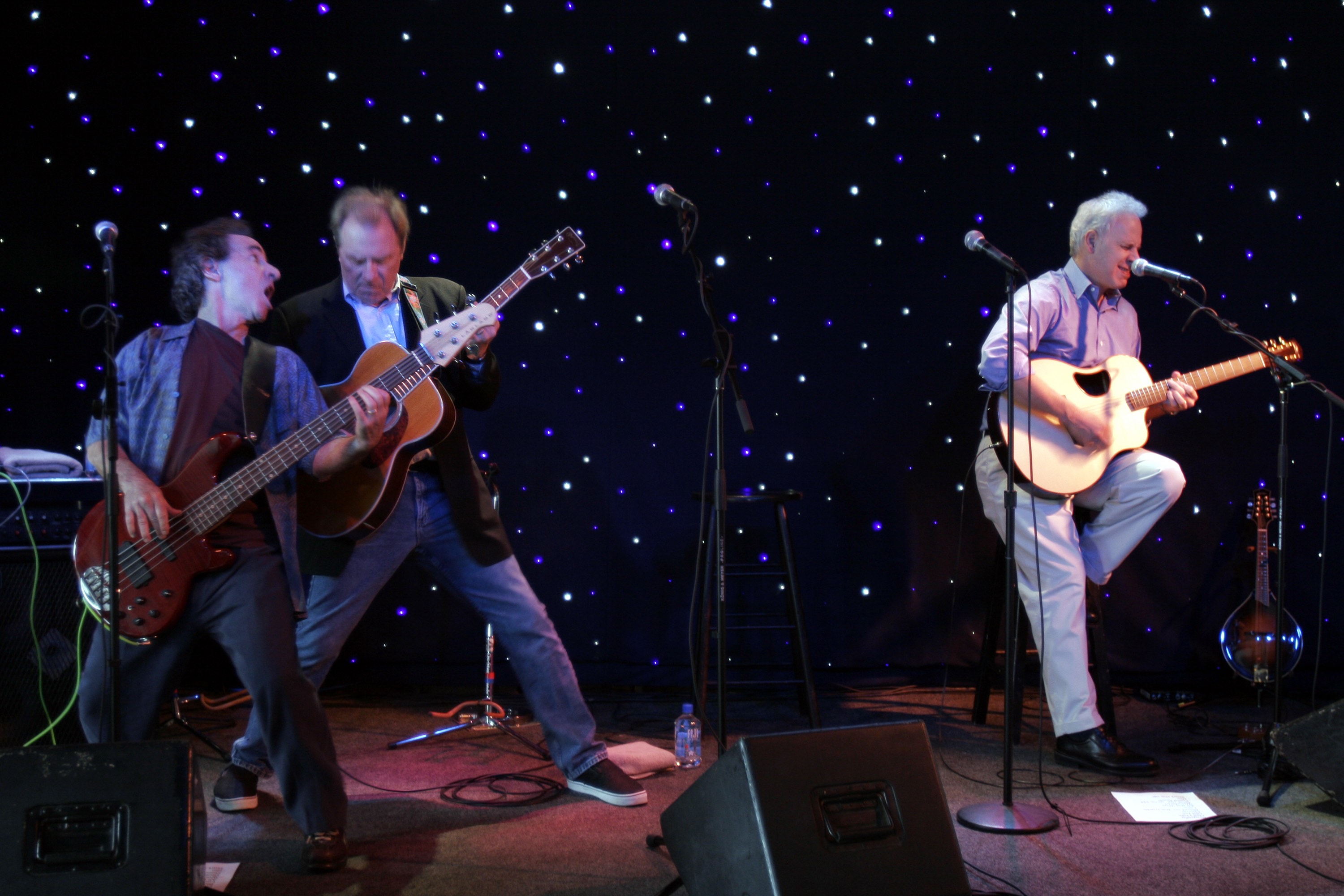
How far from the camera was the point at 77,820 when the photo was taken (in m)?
1.81

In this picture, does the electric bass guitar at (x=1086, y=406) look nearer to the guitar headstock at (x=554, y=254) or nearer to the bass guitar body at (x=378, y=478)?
the guitar headstock at (x=554, y=254)

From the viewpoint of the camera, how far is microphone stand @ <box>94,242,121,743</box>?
214cm

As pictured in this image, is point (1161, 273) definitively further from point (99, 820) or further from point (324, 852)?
point (99, 820)

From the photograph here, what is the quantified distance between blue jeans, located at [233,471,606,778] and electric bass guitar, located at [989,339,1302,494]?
69.4 inches

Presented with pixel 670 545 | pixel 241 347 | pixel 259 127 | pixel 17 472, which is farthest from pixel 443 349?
pixel 259 127

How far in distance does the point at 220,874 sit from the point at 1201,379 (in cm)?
360

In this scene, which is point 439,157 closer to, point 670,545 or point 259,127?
point 259,127

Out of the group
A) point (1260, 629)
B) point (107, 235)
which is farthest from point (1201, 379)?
point (107, 235)

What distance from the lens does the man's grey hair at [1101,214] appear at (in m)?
3.75

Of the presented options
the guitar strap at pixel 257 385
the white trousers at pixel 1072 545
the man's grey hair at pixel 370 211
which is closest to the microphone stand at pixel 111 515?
the guitar strap at pixel 257 385

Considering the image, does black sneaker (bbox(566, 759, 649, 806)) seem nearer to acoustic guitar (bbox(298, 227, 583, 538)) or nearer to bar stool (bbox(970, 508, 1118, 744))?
acoustic guitar (bbox(298, 227, 583, 538))

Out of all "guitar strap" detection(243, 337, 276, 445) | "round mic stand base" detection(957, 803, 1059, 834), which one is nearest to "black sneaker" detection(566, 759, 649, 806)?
"round mic stand base" detection(957, 803, 1059, 834)

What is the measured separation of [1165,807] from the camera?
293cm

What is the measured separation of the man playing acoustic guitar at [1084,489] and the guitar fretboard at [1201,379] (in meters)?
0.04
